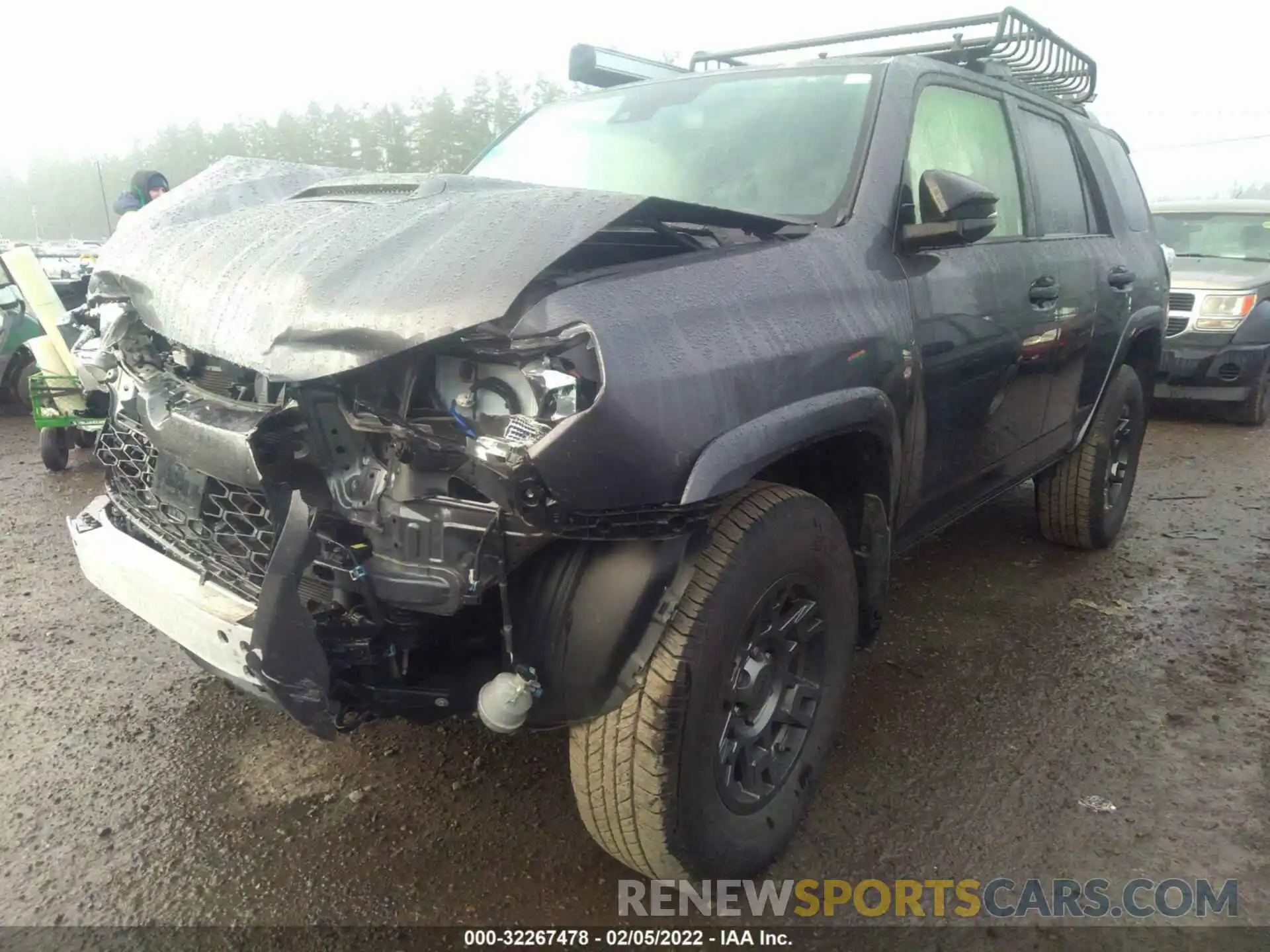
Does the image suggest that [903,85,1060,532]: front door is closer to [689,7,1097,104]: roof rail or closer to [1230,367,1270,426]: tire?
[689,7,1097,104]: roof rail

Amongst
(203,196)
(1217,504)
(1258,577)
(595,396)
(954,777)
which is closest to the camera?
(595,396)

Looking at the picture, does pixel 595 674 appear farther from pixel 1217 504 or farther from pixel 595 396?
pixel 1217 504

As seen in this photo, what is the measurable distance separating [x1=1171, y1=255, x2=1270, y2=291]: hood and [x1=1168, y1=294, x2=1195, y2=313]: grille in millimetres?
69

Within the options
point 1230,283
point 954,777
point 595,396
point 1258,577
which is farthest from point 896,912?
point 1230,283

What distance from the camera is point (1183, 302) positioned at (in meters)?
7.39

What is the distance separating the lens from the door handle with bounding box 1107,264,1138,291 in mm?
3660

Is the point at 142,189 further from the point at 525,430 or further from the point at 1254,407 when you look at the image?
the point at 1254,407

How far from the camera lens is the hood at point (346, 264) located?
1.55m

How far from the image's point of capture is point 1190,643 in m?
3.36

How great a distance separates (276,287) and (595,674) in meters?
0.99

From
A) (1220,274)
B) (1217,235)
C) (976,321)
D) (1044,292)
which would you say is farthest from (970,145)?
(1217,235)

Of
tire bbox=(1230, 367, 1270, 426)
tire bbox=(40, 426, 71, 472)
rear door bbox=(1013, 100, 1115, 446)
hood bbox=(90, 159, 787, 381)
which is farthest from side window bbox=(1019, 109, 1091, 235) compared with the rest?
tire bbox=(40, 426, 71, 472)

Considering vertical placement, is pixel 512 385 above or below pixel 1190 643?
above

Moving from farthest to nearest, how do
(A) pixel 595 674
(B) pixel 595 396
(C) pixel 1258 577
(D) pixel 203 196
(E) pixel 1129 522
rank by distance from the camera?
1. (E) pixel 1129 522
2. (C) pixel 1258 577
3. (D) pixel 203 196
4. (A) pixel 595 674
5. (B) pixel 595 396
